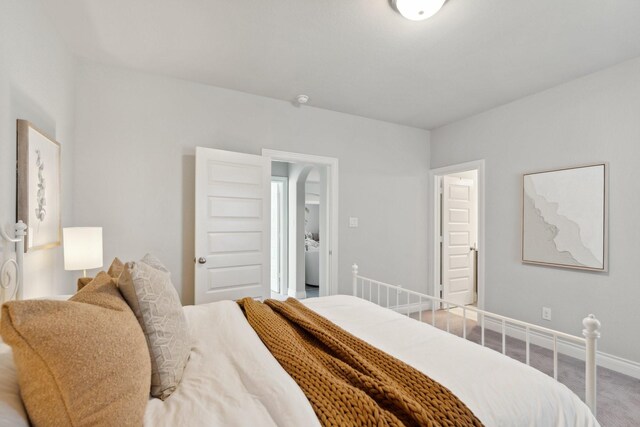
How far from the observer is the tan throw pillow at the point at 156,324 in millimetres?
971

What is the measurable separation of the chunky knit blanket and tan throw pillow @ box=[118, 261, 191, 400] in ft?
1.18


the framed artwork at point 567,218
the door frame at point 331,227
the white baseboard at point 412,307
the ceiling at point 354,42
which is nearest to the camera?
the ceiling at point 354,42

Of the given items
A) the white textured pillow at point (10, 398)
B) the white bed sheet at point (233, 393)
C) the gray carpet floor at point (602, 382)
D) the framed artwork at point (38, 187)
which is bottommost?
the gray carpet floor at point (602, 382)

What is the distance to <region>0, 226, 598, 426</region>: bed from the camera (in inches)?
32.9

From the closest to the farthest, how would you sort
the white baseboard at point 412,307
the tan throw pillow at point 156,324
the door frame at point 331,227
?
the tan throw pillow at point 156,324
the door frame at point 331,227
the white baseboard at point 412,307

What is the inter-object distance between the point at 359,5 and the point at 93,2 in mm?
1620

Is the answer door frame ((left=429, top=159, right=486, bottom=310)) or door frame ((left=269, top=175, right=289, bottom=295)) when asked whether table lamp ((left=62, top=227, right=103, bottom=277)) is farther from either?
door frame ((left=429, top=159, right=486, bottom=310))

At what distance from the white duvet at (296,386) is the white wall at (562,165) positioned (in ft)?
7.10

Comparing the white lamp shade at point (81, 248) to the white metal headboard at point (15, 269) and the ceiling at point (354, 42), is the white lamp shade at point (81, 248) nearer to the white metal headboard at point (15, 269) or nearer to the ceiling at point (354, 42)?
the white metal headboard at point (15, 269)

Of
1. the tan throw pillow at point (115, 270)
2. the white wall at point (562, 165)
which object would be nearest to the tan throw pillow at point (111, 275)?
the tan throw pillow at point (115, 270)

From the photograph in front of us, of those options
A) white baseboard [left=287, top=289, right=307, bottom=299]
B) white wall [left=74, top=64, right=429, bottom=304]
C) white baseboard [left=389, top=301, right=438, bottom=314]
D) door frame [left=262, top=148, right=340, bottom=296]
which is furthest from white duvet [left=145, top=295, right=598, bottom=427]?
white baseboard [left=287, top=289, right=307, bottom=299]

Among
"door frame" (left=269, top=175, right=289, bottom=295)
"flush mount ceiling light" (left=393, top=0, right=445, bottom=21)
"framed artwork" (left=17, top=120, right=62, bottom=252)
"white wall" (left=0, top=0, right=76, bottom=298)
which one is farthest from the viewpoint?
"door frame" (left=269, top=175, right=289, bottom=295)

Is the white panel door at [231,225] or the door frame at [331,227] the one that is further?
the door frame at [331,227]

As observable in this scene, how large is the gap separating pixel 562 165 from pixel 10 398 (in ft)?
12.8
